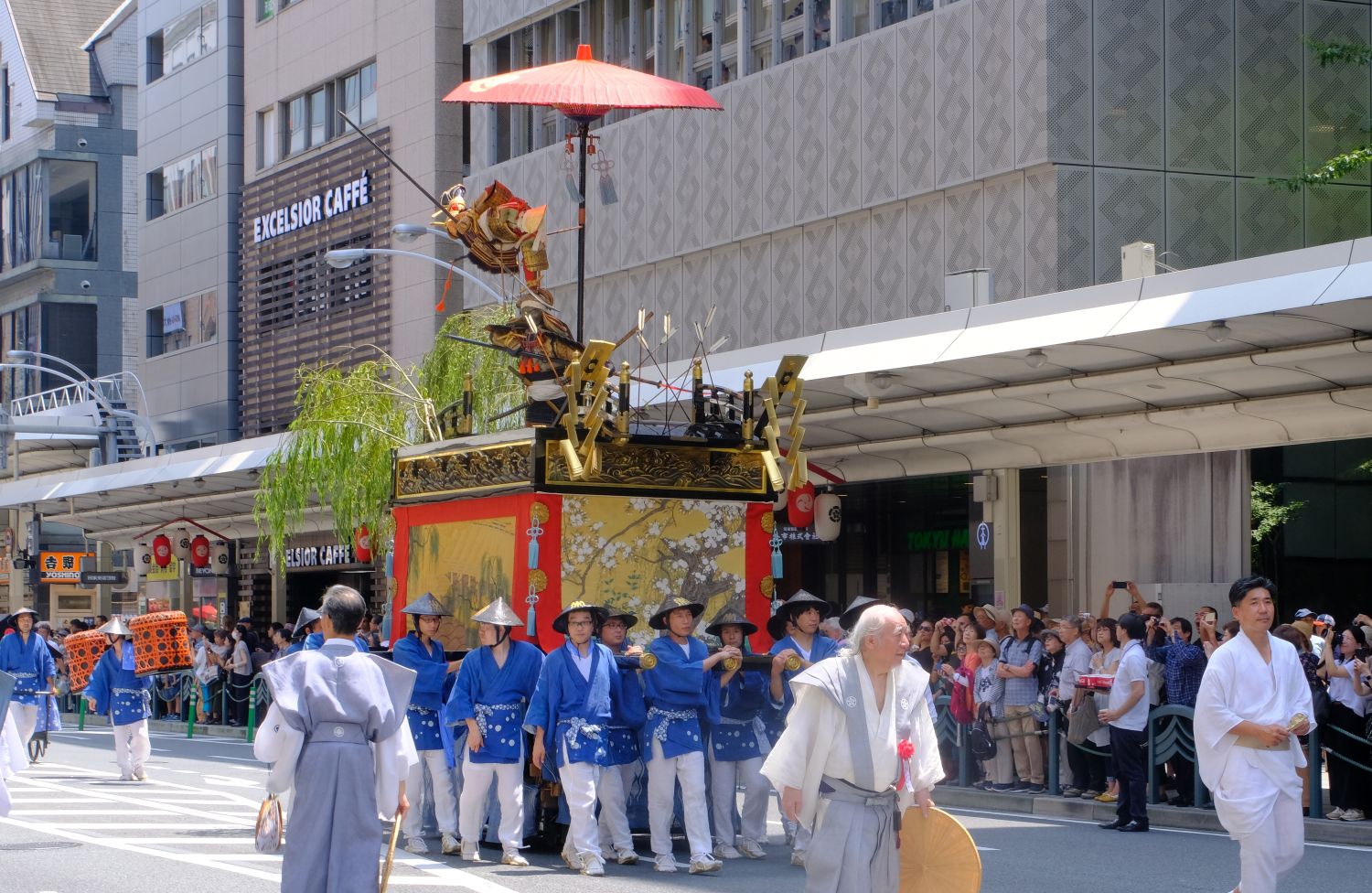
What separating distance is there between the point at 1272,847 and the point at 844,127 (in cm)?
1958

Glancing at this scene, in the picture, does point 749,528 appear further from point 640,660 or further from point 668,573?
point 640,660

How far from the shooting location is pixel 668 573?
596 inches

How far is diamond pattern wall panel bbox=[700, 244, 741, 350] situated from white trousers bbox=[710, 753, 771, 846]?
16.2m

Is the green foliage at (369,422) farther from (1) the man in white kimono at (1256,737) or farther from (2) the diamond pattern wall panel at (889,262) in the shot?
(1) the man in white kimono at (1256,737)

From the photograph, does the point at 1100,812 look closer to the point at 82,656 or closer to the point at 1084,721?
the point at 1084,721

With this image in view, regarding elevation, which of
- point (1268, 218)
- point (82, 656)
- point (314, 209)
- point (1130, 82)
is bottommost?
point (82, 656)

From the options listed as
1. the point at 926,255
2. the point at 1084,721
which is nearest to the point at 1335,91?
the point at 926,255

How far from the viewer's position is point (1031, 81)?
24766 mm

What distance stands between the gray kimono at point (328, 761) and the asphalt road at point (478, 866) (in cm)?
336

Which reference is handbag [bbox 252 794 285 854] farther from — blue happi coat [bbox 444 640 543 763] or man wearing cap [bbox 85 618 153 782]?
man wearing cap [bbox 85 618 153 782]

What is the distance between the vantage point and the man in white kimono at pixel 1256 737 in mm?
9422

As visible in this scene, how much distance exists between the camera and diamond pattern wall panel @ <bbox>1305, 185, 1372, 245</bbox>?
26.0 m

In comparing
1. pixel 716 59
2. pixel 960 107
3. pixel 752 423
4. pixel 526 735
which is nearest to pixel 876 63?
pixel 960 107

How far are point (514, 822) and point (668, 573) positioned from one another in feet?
8.02
